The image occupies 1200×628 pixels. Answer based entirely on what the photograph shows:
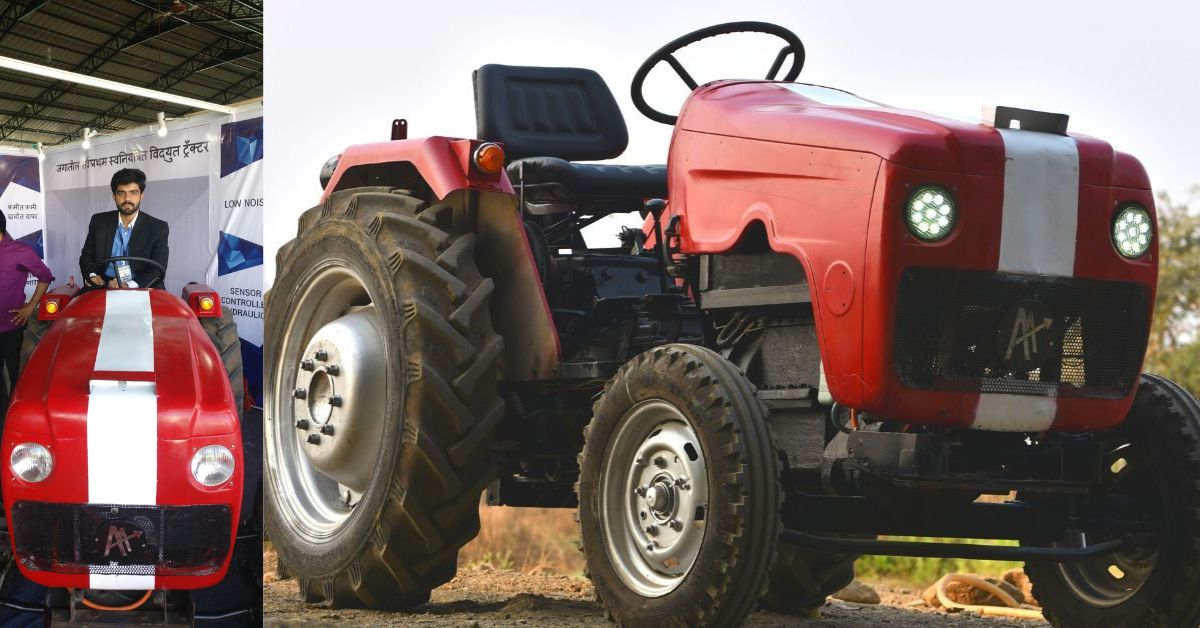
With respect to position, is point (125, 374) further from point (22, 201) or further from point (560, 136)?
point (560, 136)

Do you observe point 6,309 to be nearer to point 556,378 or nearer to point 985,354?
point 556,378

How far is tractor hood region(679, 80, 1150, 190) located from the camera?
138 inches

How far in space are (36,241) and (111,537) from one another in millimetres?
683

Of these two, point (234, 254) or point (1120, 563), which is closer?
point (234, 254)

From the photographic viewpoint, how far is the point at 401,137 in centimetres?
496

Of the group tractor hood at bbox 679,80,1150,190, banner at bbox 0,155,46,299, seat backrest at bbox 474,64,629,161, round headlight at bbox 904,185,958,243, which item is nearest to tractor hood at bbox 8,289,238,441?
banner at bbox 0,155,46,299

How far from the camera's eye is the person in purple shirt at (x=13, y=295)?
3.43 meters

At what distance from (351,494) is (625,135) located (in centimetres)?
141

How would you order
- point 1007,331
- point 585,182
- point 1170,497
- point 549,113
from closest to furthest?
point 1007,331 → point 1170,497 → point 585,182 → point 549,113

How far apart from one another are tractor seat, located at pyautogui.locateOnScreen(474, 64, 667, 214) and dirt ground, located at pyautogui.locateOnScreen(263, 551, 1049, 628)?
1.11 meters

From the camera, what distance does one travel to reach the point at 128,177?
3.55 meters

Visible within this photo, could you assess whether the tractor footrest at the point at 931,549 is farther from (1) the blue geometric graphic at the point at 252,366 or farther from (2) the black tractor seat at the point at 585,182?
(2) the black tractor seat at the point at 585,182

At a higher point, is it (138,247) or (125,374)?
(138,247)

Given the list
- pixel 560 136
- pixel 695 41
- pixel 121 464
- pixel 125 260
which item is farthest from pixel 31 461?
pixel 560 136
